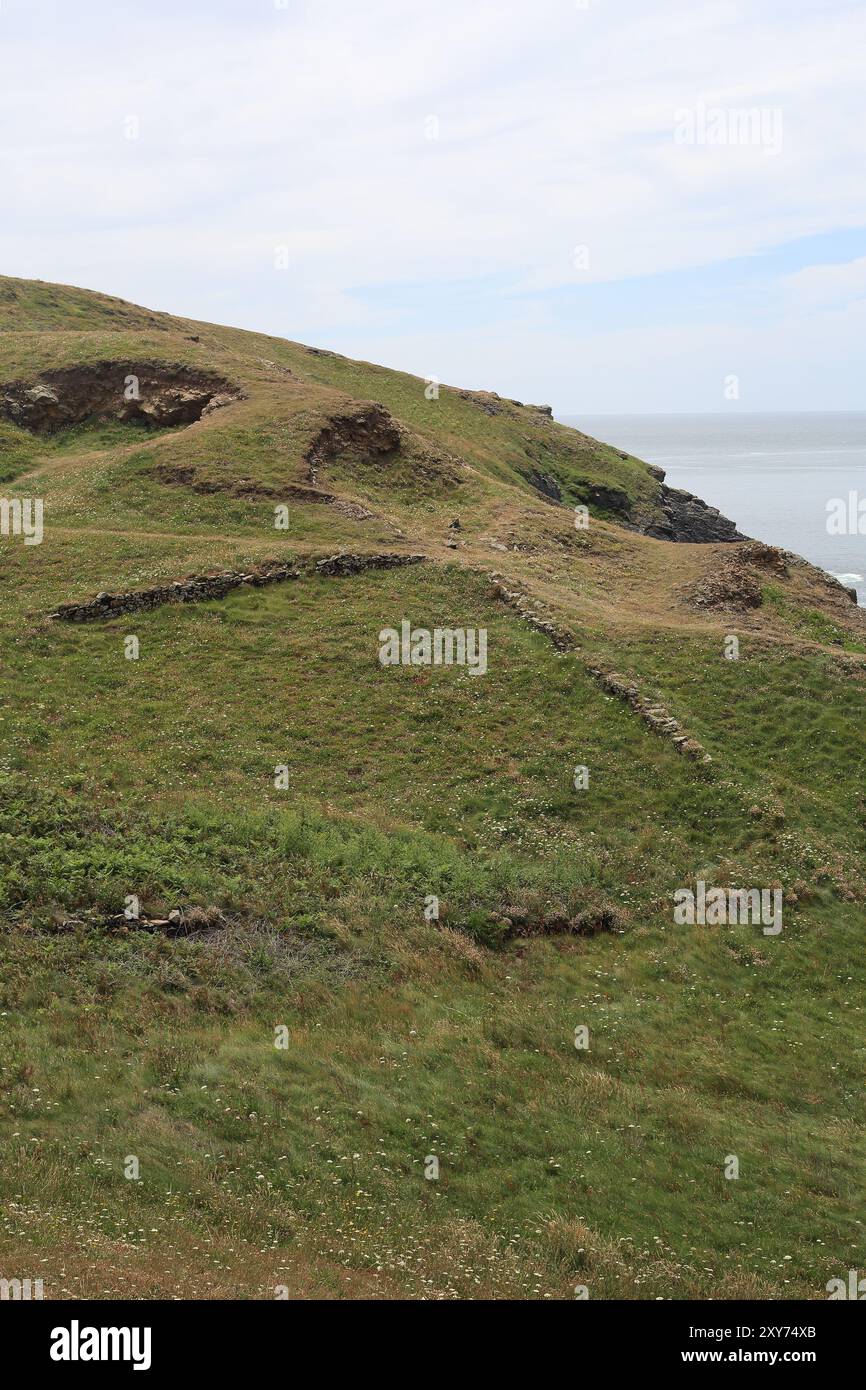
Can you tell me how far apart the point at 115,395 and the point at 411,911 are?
45.4 metres

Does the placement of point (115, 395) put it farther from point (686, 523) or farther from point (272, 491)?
point (686, 523)

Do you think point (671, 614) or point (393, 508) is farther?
point (393, 508)

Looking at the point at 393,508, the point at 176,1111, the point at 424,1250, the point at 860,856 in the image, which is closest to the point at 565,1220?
the point at 424,1250

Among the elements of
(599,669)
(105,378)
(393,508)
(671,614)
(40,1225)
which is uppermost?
(105,378)

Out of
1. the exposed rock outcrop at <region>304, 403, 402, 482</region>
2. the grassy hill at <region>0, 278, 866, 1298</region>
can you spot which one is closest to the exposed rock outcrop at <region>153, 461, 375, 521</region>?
the grassy hill at <region>0, 278, 866, 1298</region>

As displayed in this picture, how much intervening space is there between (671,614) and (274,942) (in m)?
25.6

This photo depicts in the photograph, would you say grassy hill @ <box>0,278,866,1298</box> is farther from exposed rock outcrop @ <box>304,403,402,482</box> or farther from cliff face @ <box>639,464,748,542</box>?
cliff face @ <box>639,464,748,542</box>

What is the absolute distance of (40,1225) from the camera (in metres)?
12.8

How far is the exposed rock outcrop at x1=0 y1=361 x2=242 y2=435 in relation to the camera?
56938mm

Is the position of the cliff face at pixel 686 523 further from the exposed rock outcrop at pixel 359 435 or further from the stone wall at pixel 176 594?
the stone wall at pixel 176 594

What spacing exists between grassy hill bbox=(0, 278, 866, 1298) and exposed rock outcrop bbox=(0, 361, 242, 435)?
9.39m

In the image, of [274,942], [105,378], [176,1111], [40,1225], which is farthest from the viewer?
[105,378]

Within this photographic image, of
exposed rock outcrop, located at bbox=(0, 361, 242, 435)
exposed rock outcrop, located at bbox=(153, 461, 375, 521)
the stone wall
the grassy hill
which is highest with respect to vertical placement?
exposed rock outcrop, located at bbox=(0, 361, 242, 435)

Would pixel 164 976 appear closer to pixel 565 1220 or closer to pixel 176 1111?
pixel 176 1111
